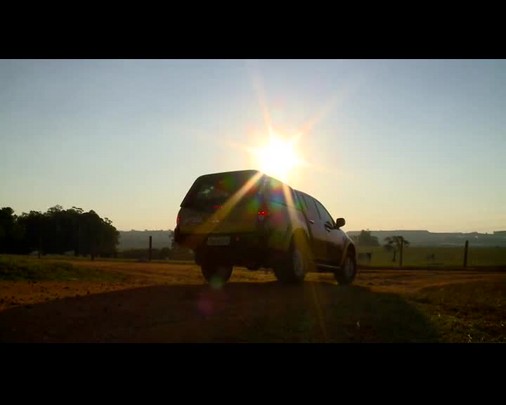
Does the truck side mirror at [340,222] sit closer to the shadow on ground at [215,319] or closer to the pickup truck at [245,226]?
the pickup truck at [245,226]

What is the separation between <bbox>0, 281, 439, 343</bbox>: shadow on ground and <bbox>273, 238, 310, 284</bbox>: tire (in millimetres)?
854

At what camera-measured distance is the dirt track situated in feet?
15.1

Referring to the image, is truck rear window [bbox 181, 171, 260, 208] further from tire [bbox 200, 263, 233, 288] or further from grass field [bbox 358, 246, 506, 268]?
grass field [bbox 358, 246, 506, 268]

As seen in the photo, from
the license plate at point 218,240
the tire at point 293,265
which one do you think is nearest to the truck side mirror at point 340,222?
the tire at point 293,265

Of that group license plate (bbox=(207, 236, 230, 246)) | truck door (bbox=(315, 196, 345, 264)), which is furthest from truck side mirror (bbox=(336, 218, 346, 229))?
license plate (bbox=(207, 236, 230, 246))

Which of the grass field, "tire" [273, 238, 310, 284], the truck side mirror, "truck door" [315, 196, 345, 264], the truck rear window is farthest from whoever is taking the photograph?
the grass field

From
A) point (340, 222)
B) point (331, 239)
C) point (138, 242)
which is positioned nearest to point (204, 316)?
point (331, 239)

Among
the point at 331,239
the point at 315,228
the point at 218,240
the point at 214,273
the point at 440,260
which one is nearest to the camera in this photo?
the point at 218,240

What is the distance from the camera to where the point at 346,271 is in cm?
1094

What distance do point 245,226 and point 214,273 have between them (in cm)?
181

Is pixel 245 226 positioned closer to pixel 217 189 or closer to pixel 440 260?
pixel 217 189

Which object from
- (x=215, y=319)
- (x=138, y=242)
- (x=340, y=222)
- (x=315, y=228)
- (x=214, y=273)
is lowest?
(x=138, y=242)

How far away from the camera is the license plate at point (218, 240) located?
7730 mm
